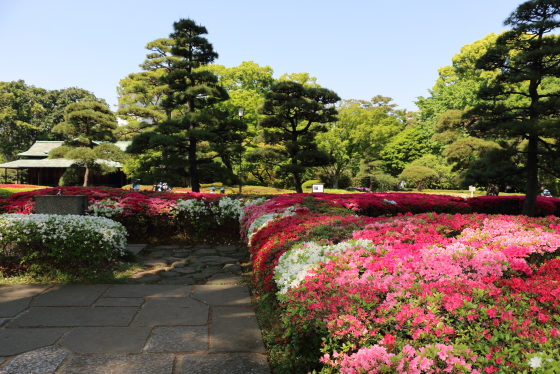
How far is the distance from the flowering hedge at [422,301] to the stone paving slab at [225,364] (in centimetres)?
35

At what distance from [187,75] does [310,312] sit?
16541 millimetres

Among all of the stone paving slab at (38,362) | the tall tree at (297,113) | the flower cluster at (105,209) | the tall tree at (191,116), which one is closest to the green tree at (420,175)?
the tall tree at (297,113)

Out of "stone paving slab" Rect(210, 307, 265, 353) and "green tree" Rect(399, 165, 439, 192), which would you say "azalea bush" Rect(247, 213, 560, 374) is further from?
"green tree" Rect(399, 165, 439, 192)

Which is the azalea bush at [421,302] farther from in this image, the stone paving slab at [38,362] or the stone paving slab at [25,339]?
the stone paving slab at [25,339]

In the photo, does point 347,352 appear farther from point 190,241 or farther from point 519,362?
point 190,241

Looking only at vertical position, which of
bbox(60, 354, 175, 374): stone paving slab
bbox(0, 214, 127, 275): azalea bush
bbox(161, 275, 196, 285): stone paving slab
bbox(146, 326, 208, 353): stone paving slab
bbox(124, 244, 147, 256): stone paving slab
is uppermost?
A: bbox(0, 214, 127, 275): azalea bush

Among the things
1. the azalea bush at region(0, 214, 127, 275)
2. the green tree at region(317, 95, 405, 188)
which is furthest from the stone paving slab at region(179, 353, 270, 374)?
the green tree at region(317, 95, 405, 188)

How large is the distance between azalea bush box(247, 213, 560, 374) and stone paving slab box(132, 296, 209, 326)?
0.86 m

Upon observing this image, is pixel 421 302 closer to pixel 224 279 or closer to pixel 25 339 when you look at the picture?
pixel 25 339

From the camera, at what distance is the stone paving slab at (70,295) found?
4.09m

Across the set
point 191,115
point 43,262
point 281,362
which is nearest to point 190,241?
point 43,262

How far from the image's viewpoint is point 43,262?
507cm

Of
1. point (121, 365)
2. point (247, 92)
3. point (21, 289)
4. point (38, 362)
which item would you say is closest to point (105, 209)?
point (21, 289)

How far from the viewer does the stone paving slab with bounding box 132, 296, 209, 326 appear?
142 inches
